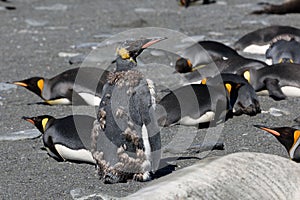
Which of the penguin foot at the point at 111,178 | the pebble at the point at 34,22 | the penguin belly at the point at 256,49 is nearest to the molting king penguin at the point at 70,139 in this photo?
the penguin foot at the point at 111,178

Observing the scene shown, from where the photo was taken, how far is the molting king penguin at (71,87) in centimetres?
605

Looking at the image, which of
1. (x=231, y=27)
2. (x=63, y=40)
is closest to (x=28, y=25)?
(x=63, y=40)

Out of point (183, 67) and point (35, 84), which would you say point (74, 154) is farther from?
point (183, 67)

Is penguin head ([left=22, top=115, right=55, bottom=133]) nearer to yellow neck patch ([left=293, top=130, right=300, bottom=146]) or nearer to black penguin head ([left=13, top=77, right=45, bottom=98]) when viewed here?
black penguin head ([left=13, top=77, right=45, bottom=98])

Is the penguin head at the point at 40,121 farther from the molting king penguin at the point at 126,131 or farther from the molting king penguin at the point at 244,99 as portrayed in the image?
the molting king penguin at the point at 244,99

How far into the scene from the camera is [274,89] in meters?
6.01

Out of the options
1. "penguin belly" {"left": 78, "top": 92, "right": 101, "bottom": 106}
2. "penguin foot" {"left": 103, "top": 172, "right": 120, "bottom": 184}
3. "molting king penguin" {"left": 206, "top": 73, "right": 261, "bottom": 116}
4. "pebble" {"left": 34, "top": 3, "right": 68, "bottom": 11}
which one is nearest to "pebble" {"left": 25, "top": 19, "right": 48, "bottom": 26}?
"pebble" {"left": 34, "top": 3, "right": 68, "bottom": 11}

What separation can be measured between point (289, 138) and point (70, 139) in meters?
A: 1.40

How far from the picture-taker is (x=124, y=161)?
4008 millimetres

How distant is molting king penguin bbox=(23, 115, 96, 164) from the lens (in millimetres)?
4465

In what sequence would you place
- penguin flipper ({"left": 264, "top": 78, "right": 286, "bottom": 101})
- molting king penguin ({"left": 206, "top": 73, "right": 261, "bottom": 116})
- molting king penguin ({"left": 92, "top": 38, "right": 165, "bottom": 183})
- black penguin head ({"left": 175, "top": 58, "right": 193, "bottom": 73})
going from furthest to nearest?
black penguin head ({"left": 175, "top": 58, "right": 193, "bottom": 73}), penguin flipper ({"left": 264, "top": 78, "right": 286, "bottom": 101}), molting king penguin ({"left": 206, "top": 73, "right": 261, "bottom": 116}), molting king penguin ({"left": 92, "top": 38, "right": 165, "bottom": 183})

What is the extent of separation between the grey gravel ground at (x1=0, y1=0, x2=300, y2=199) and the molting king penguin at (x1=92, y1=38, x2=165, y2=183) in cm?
10

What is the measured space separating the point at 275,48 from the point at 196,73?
98 cm

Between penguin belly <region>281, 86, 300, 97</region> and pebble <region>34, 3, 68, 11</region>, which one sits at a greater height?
penguin belly <region>281, 86, 300, 97</region>
